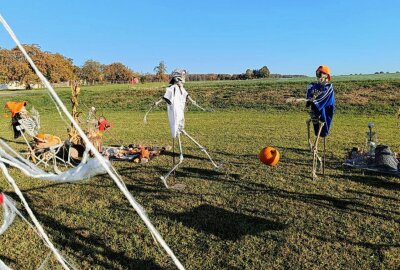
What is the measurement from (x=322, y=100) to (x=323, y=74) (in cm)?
59

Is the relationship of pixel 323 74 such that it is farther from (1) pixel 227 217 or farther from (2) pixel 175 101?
(1) pixel 227 217

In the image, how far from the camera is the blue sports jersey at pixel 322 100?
8.30 metres

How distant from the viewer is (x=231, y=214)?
6.82 meters

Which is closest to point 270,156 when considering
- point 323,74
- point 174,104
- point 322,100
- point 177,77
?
point 322,100

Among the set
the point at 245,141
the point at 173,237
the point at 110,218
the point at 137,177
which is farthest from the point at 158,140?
the point at 173,237

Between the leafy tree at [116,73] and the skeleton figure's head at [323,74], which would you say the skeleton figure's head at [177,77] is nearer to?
the skeleton figure's head at [323,74]

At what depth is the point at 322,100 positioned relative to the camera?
8.30 metres

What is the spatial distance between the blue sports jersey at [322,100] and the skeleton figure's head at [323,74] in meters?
0.11

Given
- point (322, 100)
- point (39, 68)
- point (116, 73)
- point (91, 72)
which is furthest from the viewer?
point (116, 73)

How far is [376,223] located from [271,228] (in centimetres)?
183

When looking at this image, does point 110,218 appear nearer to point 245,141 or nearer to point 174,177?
point 174,177

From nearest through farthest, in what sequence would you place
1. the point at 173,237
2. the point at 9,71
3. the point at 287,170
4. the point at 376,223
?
the point at 173,237 → the point at 376,223 → the point at 287,170 → the point at 9,71

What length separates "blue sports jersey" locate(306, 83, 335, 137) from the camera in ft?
27.2

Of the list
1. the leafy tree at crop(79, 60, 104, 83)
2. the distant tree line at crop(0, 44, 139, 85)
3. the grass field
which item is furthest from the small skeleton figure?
the leafy tree at crop(79, 60, 104, 83)
